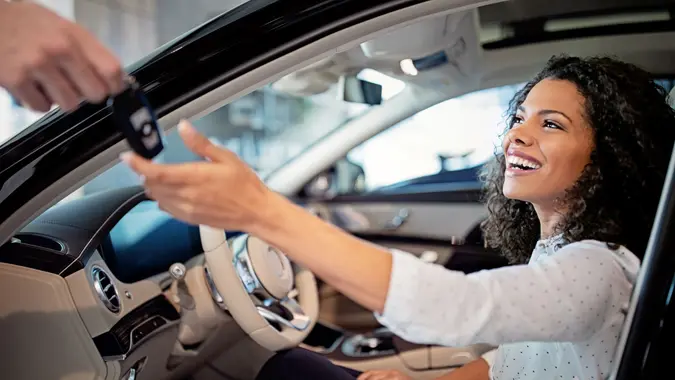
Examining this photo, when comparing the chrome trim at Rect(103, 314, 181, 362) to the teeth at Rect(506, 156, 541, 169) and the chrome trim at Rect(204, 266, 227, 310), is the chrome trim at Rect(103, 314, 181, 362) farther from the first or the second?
the teeth at Rect(506, 156, 541, 169)

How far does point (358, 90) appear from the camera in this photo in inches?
65.1

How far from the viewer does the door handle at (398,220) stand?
107 inches

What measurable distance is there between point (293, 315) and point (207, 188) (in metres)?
0.88

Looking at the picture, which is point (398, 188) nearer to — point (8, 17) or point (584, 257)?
point (584, 257)

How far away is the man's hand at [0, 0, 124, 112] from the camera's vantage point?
681 millimetres

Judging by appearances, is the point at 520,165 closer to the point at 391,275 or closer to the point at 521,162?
the point at 521,162

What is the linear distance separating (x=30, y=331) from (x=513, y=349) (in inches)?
29.7

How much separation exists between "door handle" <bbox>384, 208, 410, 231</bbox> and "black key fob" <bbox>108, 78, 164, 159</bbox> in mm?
2038

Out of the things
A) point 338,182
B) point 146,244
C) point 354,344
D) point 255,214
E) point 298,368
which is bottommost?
point 354,344

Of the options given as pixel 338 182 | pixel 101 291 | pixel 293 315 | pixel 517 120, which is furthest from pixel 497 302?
pixel 338 182

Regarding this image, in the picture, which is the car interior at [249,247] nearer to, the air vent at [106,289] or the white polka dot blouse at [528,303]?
the air vent at [106,289]

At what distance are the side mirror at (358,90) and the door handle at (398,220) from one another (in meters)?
1.04

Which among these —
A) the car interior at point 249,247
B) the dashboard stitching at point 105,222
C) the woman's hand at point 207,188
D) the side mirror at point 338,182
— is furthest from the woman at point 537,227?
the side mirror at point 338,182

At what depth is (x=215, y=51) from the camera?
848 mm
